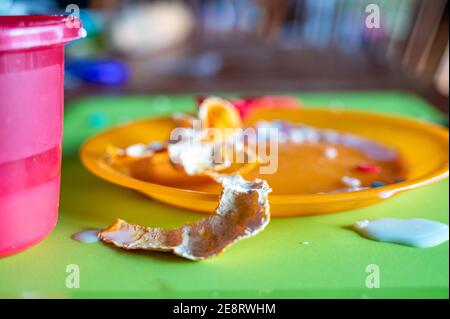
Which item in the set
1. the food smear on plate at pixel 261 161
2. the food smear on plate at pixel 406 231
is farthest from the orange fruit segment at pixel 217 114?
the food smear on plate at pixel 406 231

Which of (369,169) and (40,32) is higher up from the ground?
(40,32)

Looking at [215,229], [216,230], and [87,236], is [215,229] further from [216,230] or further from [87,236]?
[87,236]

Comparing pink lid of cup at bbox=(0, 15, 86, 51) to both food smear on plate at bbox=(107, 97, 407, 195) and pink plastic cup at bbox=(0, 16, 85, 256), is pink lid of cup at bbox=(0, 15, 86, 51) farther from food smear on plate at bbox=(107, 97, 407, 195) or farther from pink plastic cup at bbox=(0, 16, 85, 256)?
food smear on plate at bbox=(107, 97, 407, 195)

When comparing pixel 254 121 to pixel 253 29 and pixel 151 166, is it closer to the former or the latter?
pixel 151 166

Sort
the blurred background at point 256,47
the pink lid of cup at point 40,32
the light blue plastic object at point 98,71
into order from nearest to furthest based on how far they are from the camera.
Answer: the pink lid of cup at point 40,32 < the blurred background at point 256,47 < the light blue plastic object at point 98,71

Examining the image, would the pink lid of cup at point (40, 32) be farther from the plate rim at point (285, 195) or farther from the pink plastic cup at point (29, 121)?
the plate rim at point (285, 195)

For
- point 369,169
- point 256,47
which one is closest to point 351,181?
point 369,169

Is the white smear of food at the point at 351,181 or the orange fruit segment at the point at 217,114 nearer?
the white smear of food at the point at 351,181

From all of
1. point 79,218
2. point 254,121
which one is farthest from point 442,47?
point 79,218
